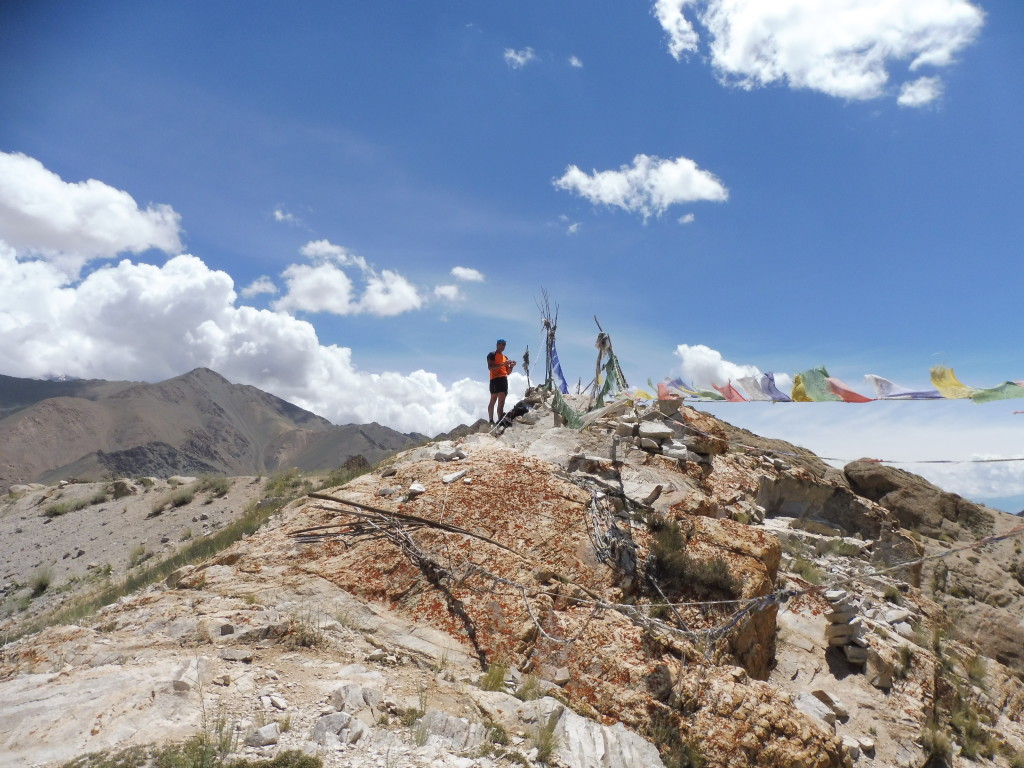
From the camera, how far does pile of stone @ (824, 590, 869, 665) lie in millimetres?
8469

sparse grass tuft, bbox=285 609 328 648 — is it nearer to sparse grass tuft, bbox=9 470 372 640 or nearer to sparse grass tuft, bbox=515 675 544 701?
sparse grass tuft, bbox=515 675 544 701

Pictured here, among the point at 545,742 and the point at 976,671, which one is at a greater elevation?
the point at 545,742

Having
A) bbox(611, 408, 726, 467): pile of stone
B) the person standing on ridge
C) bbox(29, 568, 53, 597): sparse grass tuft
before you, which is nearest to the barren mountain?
bbox(29, 568, 53, 597): sparse grass tuft

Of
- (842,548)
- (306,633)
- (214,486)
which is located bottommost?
(842,548)

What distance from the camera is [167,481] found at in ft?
67.9

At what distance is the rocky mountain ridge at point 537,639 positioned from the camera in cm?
459

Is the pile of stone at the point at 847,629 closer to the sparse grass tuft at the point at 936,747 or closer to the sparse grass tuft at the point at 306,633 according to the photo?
the sparse grass tuft at the point at 936,747

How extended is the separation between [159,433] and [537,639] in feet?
396

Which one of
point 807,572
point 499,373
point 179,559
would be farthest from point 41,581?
point 807,572

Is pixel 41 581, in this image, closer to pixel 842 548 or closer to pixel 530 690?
pixel 530 690

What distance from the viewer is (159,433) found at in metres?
108

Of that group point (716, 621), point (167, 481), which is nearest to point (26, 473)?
point (167, 481)

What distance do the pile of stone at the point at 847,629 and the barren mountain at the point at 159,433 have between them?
2914 inches

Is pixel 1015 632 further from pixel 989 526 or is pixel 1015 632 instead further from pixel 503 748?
pixel 503 748
